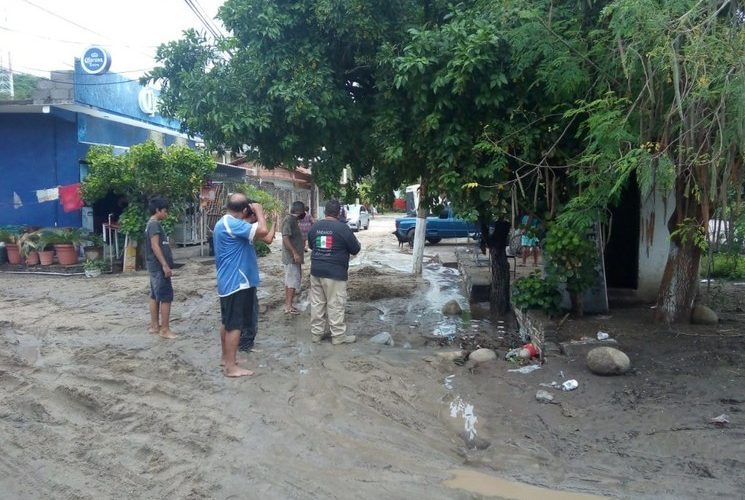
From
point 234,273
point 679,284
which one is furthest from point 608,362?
point 234,273

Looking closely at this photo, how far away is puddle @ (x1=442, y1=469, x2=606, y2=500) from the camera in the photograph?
4.15 metres

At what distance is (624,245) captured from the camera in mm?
10125

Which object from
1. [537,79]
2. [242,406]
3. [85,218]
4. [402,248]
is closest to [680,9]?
[537,79]

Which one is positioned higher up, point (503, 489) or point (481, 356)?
point (481, 356)

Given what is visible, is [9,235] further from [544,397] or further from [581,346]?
[544,397]

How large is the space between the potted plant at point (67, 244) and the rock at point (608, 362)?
507 inches

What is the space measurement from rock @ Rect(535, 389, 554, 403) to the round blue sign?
14.1m

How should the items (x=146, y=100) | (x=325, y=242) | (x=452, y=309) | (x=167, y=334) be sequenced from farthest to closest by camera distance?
(x=146, y=100)
(x=452, y=309)
(x=167, y=334)
(x=325, y=242)

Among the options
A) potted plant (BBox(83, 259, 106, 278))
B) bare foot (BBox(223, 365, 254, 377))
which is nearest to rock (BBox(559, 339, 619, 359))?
bare foot (BBox(223, 365, 254, 377))

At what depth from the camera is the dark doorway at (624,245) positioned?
9.97 m

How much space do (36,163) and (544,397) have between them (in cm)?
1468

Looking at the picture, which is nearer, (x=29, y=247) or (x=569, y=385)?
(x=569, y=385)

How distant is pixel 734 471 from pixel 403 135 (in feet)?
17.0

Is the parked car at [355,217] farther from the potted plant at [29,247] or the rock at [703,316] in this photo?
the rock at [703,316]
